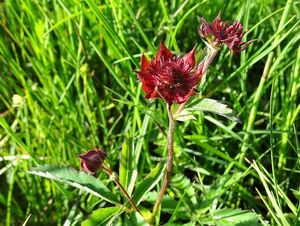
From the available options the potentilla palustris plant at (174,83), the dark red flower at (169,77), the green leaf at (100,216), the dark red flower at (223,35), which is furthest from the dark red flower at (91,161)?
the dark red flower at (223,35)

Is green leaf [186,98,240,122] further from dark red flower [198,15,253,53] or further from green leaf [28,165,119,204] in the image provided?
green leaf [28,165,119,204]

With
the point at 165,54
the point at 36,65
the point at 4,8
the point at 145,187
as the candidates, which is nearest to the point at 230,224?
the point at 145,187

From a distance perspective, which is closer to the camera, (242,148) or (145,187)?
(145,187)

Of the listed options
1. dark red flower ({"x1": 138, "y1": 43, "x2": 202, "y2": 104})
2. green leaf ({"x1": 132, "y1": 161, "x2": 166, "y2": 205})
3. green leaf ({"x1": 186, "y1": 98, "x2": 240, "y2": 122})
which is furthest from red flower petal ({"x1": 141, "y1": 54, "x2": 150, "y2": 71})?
green leaf ({"x1": 132, "y1": 161, "x2": 166, "y2": 205})

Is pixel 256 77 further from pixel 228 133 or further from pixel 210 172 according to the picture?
pixel 210 172

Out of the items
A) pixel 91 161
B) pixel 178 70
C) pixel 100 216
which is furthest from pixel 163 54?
pixel 100 216
